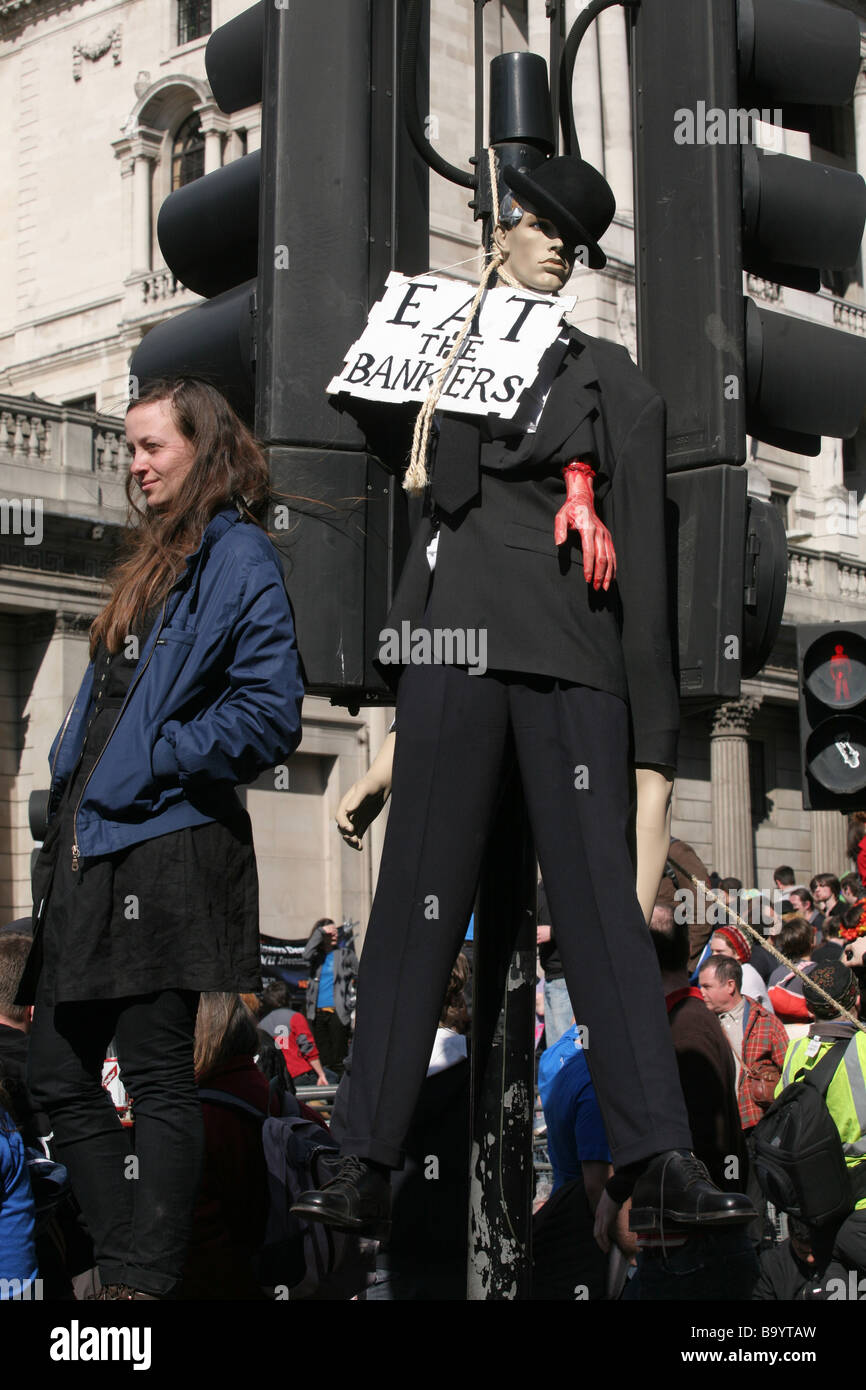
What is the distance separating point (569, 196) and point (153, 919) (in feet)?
5.82

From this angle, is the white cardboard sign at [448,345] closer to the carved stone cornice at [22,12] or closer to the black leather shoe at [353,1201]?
the black leather shoe at [353,1201]

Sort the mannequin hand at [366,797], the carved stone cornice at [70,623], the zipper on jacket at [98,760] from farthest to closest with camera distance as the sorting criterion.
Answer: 1. the carved stone cornice at [70,623]
2. the mannequin hand at [366,797]
3. the zipper on jacket at [98,760]

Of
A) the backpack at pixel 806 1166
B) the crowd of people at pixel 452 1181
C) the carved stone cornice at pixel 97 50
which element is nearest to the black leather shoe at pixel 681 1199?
the crowd of people at pixel 452 1181

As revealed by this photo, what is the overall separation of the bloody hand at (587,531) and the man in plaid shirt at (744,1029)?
220 inches

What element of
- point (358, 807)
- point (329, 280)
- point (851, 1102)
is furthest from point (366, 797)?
point (851, 1102)

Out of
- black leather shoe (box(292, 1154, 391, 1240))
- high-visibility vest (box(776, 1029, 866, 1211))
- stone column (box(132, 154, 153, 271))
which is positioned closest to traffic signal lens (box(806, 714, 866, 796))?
high-visibility vest (box(776, 1029, 866, 1211))

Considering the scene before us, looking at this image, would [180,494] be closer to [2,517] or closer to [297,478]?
[297,478]

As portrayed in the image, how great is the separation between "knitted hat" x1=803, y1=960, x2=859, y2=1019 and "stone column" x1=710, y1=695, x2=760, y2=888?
26.5 metres

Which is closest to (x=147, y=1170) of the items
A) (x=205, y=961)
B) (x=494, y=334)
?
(x=205, y=961)

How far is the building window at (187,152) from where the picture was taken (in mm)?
35656

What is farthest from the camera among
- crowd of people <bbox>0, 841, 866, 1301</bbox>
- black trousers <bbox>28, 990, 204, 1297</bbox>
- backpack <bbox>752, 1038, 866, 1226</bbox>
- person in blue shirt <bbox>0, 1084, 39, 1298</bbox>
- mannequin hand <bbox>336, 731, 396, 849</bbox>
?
backpack <bbox>752, 1038, 866, 1226</bbox>

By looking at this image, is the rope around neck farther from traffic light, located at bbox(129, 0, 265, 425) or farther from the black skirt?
the black skirt

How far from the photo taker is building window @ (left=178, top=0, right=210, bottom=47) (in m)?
36.3

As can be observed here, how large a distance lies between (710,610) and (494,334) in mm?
750
